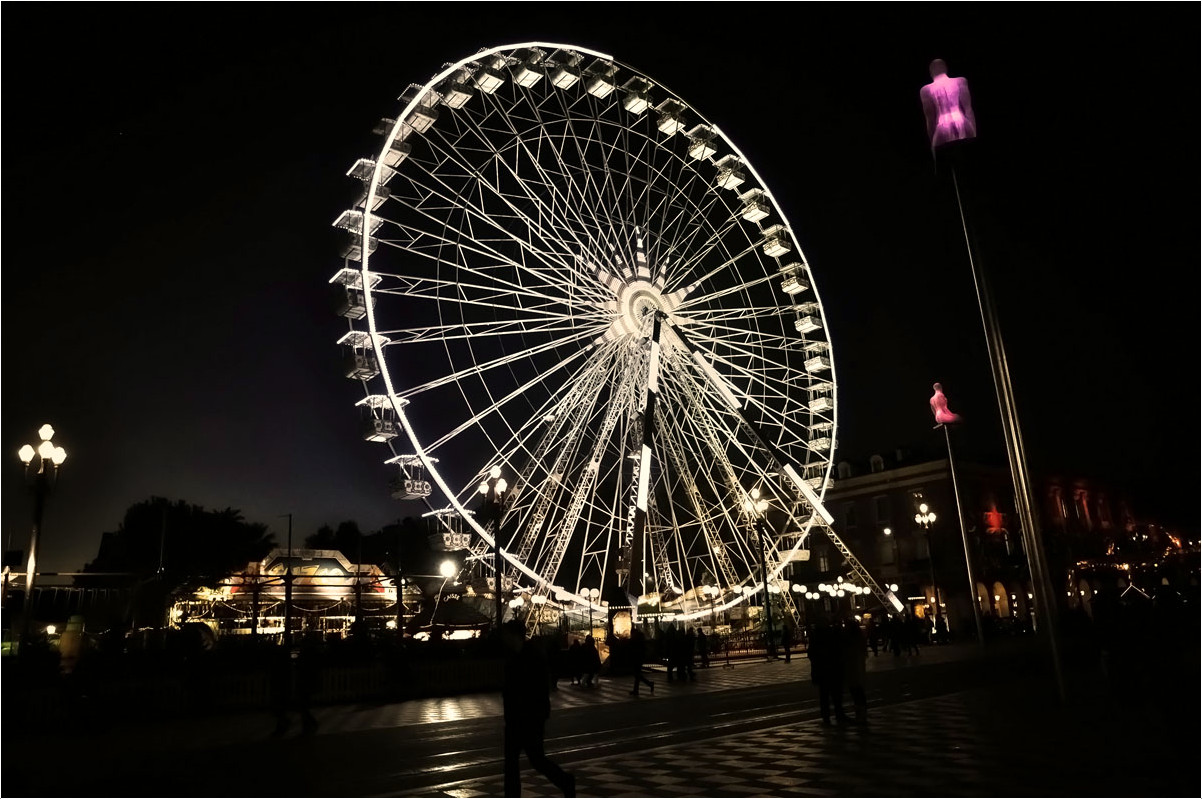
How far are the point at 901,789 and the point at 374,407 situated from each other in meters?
18.0

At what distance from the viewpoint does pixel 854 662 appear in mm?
12422

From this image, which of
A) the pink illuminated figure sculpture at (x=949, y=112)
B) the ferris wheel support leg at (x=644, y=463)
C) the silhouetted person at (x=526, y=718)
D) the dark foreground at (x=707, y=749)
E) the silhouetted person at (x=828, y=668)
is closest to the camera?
the silhouetted person at (x=526, y=718)

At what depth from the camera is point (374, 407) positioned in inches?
910

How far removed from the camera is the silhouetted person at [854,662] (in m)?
12.1

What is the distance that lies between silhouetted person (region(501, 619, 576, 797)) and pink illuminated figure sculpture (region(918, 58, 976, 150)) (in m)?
11.4

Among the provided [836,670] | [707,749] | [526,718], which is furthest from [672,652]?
[526,718]

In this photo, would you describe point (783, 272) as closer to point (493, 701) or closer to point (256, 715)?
point (493, 701)

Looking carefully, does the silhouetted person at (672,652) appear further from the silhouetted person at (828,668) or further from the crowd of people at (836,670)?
the silhouetted person at (828,668)

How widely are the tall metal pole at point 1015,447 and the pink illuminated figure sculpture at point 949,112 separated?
1.59 feet

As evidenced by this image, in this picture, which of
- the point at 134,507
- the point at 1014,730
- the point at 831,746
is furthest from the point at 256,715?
the point at 134,507

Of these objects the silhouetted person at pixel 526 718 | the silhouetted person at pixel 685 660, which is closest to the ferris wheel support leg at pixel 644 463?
the silhouetted person at pixel 685 660

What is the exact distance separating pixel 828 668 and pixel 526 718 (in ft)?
20.4

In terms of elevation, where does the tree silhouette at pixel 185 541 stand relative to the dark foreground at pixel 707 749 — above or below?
above

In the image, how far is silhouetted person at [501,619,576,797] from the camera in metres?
7.10
